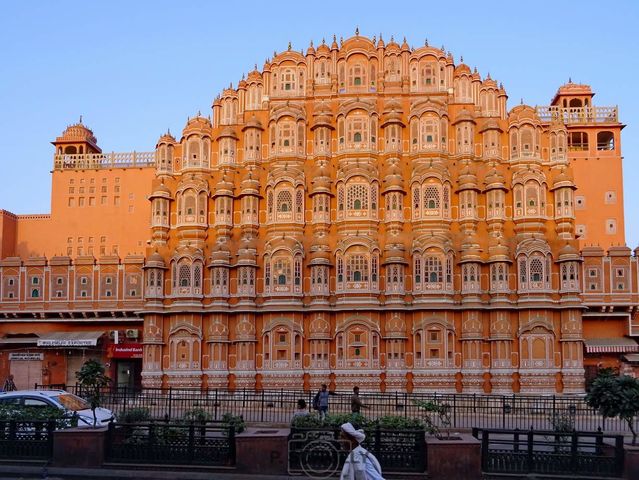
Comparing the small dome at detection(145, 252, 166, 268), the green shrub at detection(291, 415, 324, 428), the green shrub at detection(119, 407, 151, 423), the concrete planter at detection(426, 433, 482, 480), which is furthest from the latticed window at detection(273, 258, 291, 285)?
the concrete planter at detection(426, 433, 482, 480)

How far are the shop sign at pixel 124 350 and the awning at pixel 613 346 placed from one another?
90.1 feet

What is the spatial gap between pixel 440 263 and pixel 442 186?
4.53 meters

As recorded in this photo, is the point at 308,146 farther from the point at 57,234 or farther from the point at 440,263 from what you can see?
the point at 57,234

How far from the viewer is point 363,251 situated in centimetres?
4344

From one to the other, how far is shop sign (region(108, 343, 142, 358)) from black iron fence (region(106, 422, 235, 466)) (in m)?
30.5

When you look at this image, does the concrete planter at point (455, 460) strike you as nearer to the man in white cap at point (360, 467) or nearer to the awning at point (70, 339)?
the man in white cap at point (360, 467)

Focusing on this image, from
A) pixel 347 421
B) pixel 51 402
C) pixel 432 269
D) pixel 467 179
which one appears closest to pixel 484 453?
pixel 347 421

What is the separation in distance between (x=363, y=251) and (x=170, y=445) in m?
26.3

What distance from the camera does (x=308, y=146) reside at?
46562 mm

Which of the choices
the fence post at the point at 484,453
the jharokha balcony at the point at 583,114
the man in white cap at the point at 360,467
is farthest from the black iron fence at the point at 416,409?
the jharokha balcony at the point at 583,114

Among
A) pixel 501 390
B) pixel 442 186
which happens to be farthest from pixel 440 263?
pixel 501 390

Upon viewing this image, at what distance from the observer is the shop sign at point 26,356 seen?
48875 mm

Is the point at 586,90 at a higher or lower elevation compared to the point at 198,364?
higher

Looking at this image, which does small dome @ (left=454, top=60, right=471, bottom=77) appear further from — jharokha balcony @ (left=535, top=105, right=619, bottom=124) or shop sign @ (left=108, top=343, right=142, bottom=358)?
shop sign @ (left=108, top=343, right=142, bottom=358)
